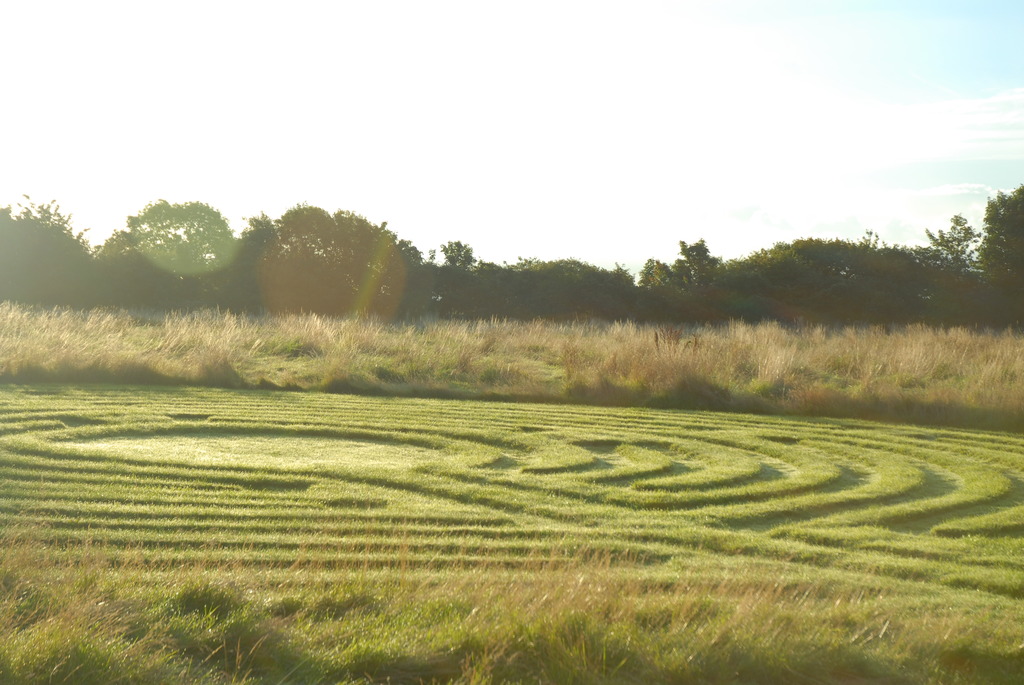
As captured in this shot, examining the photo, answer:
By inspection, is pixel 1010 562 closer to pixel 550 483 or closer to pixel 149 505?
pixel 550 483

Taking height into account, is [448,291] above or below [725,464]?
above

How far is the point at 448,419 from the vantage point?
10.0 m

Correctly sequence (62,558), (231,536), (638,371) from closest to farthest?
(62,558) → (231,536) → (638,371)

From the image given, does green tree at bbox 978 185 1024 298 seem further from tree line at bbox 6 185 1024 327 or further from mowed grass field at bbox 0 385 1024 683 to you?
mowed grass field at bbox 0 385 1024 683

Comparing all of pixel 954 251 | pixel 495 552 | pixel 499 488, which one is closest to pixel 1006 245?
pixel 954 251

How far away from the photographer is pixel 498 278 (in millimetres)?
31828

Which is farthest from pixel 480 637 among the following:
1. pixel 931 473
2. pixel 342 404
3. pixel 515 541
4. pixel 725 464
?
pixel 342 404

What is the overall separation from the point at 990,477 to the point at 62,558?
656 centimetres

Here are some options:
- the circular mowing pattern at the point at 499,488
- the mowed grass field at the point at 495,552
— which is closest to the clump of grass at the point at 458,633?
the mowed grass field at the point at 495,552

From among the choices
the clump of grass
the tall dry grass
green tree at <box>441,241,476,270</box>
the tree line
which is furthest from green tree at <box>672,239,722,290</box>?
the clump of grass

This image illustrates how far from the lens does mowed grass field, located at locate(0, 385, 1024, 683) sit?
3.42 meters

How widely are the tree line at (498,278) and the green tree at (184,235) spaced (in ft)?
0.67

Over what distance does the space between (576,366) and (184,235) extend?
27.3 metres

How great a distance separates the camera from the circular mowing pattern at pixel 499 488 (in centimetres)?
509
